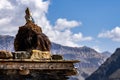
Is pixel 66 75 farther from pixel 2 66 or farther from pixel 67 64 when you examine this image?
pixel 2 66

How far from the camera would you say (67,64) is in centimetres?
1988

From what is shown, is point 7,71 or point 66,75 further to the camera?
point 66,75

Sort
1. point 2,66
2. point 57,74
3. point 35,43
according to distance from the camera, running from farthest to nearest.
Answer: point 35,43
point 57,74
point 2,66

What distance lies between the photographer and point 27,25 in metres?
23.3

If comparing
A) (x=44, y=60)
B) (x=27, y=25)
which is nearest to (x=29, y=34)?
(x=27, y=25)

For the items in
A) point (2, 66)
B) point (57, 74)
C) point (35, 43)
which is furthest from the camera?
point (35, 43)

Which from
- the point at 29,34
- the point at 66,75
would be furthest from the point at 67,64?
the point at 29,34

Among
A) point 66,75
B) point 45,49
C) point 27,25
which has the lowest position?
point 66,75

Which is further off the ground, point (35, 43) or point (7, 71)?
point (35, 43)

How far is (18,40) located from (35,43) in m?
1.00

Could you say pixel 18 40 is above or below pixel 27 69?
above

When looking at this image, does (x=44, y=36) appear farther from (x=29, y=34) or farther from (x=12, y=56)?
(x=12, y=56)

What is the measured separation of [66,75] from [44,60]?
1.45 meters

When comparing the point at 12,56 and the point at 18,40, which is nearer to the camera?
the point at 12,56
